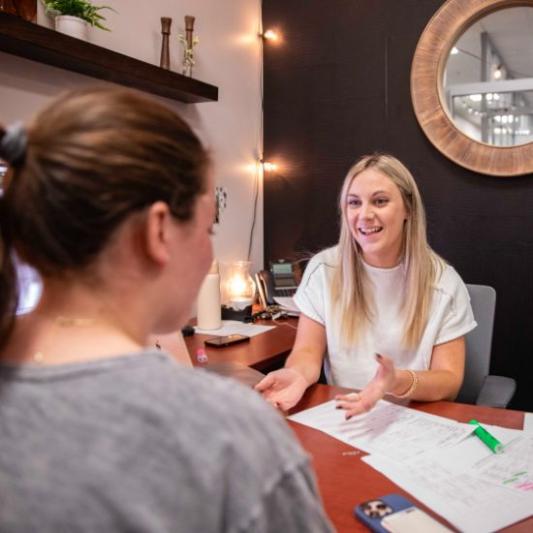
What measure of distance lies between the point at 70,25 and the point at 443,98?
1703 millimetres

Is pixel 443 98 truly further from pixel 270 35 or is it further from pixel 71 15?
pixel 71 15

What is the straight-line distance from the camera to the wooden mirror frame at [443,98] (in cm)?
244

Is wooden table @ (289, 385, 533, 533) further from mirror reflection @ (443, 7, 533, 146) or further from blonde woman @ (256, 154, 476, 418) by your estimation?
mirror reflection @ (443, 7, 533, 146)

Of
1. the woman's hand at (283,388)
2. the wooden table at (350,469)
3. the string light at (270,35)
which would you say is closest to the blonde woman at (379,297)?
the woman's hand at (283,388)

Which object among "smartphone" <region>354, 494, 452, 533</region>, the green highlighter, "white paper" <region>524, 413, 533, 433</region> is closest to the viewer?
"smartphone" <region>354, 494, 452, 533</region>

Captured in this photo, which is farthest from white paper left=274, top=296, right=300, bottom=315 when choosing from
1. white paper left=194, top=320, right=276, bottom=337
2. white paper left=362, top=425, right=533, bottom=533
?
white paper left=362, top=425, right=533, bottom=533

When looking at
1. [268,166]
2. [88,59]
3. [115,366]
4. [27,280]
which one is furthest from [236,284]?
[115,366]

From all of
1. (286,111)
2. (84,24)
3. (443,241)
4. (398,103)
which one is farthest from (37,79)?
(443,241)

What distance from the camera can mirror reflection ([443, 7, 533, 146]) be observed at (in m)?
2.46

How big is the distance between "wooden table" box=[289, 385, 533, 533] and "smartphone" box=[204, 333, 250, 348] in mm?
626

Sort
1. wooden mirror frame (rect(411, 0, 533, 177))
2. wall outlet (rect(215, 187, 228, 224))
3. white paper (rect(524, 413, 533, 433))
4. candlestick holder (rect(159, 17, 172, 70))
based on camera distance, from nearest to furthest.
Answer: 1. white paper (rect(524, 413, 533, 433))
2. candlestick holder (rect(159, 17, 172, 70))
3. wooden mirror frame (rect(411, 0, 533, 177))
4. wall outlet (rect(215, 187, 228, 224))

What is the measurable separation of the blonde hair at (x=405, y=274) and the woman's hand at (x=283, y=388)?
14.3 inches

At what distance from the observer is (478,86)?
2.56m

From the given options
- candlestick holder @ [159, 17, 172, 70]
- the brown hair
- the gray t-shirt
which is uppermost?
candlestick holder @ [159, 17, 172, 70]
